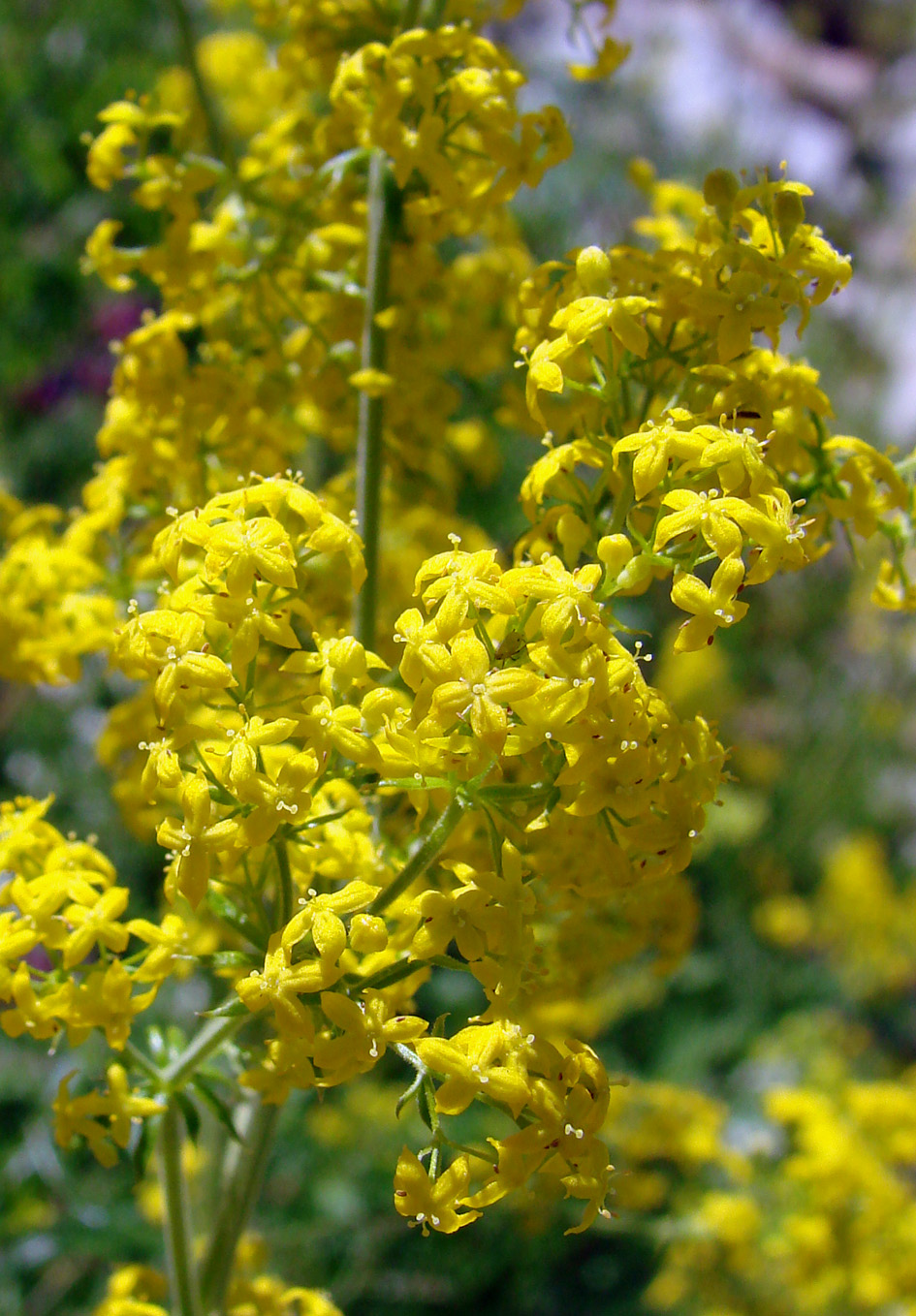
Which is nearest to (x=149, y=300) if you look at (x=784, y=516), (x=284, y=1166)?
(x=284, y=1166)

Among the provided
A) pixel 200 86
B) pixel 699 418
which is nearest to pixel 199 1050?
pixel 699 418

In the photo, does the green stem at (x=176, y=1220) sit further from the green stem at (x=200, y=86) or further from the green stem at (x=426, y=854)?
the green stem at (x=200, y=86)

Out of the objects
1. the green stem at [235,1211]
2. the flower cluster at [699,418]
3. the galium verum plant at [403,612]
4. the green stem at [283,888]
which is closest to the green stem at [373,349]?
the galium verum plant at [403,612]

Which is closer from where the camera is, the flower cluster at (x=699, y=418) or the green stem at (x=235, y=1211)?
the flower cluster at (x=699, y=418)

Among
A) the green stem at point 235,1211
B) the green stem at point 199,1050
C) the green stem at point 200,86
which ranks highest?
the green stem at point 200,86

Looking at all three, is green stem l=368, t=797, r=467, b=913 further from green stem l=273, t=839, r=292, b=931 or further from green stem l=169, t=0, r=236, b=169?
green stem l=169, t=0, r=236, b=169

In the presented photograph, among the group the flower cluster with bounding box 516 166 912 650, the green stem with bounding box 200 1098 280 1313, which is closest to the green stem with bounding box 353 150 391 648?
the flower cluster with bounding box 516 166 912 650

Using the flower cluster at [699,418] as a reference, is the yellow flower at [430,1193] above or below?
below

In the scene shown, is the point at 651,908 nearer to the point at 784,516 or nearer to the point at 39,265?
the point at 784,516
